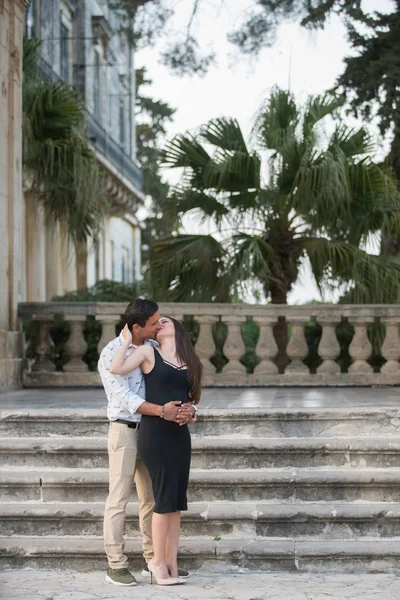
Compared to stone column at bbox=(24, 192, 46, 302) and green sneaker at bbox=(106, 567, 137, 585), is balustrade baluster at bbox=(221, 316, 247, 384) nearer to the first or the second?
green sneaker at bbox=(106, 567, 137, 585)

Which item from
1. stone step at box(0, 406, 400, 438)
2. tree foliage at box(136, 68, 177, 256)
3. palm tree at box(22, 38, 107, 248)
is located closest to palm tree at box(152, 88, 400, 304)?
palm tree at box(22, 38, 107, 248)

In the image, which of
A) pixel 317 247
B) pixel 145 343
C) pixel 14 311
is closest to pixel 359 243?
pixel 317 247

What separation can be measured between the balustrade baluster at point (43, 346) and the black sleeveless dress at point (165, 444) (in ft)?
17.6

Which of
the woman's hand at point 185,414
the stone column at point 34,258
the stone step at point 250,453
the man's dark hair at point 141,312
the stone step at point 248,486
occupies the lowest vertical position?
the stone step at point 248,486

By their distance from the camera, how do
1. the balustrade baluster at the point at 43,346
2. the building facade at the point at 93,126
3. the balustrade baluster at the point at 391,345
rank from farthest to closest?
the building facade at the point at 93,126 → the balustrade baluster at the point at 43,346 → the balustrade baluster at the point at 391,345

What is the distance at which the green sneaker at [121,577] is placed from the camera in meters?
6.09

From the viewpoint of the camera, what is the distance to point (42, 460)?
7.39 meters

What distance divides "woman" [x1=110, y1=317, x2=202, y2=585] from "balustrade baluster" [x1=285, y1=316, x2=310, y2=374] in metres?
5.03

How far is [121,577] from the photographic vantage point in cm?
611

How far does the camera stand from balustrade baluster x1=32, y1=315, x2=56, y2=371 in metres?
11.4

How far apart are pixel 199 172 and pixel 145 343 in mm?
6485

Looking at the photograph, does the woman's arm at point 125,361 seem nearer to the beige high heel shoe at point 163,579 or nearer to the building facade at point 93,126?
the beige high heel shoe at point 163,579

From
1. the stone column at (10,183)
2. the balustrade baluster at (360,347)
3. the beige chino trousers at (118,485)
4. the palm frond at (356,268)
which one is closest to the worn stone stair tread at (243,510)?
the beige chino trousers at (118,485)

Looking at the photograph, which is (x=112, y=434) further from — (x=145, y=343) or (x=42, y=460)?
(x=42, y=460)
